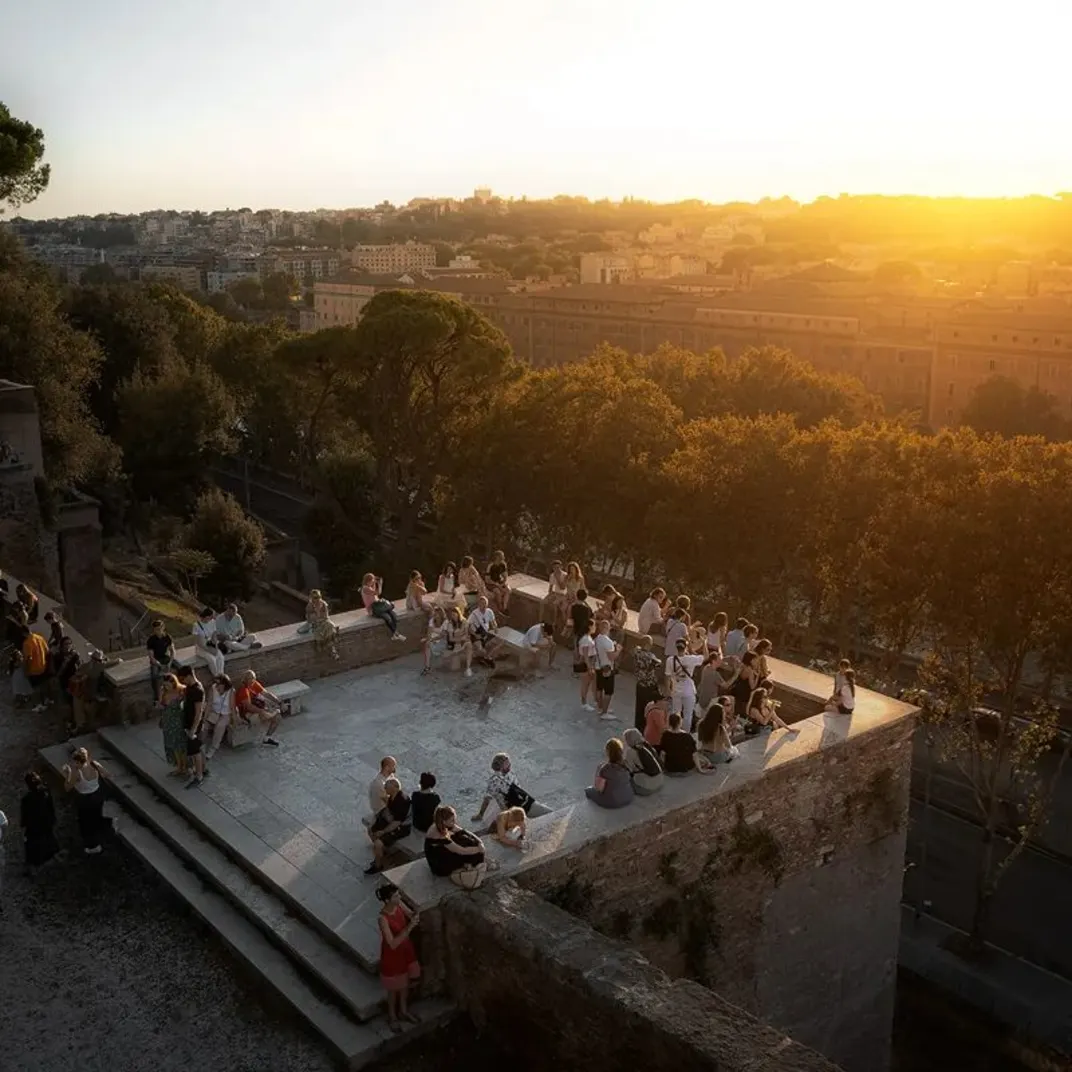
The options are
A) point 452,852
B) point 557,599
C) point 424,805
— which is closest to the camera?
point 452,852

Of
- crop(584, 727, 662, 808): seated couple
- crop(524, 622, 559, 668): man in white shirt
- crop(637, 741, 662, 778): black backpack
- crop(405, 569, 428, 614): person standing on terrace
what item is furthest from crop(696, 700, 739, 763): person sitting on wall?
crop(405, 569, 428, 614): person standing on terrace

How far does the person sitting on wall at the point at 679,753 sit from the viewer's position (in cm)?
1180

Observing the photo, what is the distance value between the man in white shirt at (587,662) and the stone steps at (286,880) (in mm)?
4499

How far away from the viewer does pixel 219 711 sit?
1371 cm

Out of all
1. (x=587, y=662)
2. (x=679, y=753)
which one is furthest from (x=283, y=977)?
(x=587, y=662)

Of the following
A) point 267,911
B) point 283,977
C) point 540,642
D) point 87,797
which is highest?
point 87,797

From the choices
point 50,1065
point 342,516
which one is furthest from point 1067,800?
point 342,516

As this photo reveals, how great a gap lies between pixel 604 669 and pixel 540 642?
1.94 meters

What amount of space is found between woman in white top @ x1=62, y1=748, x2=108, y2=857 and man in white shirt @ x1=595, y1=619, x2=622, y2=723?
579 centimetres

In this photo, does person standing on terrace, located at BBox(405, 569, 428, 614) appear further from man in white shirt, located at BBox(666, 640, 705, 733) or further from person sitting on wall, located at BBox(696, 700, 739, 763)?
person sitting on wall, located at BBox(696, 700, 739, 763)

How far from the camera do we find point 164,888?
11.5m

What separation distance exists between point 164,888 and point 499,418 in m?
21.1

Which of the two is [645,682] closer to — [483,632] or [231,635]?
[483,632]

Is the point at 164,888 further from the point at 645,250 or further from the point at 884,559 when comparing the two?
the point at 645,250
